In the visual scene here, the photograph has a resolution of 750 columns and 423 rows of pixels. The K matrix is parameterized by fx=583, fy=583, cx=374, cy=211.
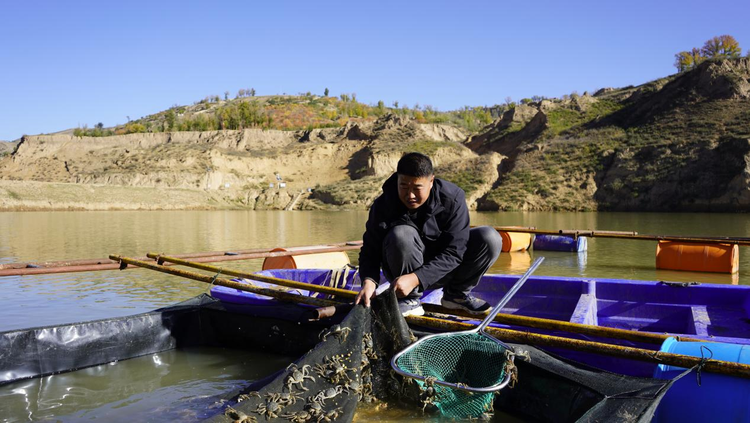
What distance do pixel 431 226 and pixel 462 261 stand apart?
0.39 m

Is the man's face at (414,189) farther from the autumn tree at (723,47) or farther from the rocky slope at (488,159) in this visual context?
the autumn tree at (723,47)

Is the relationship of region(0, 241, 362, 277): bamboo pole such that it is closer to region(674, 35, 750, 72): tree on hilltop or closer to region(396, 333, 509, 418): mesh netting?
region(396, 333, 509, 418): mesh netting

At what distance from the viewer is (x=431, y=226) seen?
12.9 feet

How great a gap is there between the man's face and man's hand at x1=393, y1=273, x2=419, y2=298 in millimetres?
472

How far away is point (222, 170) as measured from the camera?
6259cm

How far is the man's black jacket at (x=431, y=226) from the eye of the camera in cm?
385

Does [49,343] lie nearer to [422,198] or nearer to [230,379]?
[230,379]

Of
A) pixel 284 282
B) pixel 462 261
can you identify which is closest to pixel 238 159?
pixel 284 282

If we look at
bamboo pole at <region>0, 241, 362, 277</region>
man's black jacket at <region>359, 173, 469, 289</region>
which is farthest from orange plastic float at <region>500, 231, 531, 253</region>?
man's black jacket at <region>359, 173, 469, 289</region>

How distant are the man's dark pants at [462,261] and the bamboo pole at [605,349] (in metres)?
0.37

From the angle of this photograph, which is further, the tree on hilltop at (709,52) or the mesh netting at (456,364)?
the tree on hilltop at (709,52)

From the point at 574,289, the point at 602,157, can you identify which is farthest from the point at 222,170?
the point at 574,289

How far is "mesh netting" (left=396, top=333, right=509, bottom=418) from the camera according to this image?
3.41 metres

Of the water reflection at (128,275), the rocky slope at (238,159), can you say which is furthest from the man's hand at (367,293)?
the rocky slope at (238,159)
